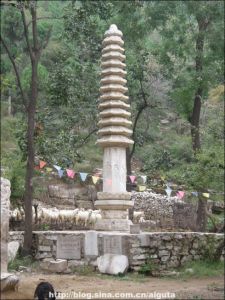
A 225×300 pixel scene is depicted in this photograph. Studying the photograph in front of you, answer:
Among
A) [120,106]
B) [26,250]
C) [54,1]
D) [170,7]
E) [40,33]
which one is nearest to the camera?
[26,250]

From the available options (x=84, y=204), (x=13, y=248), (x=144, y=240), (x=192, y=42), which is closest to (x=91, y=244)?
(x=144, y=240)

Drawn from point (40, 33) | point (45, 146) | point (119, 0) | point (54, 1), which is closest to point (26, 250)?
point (45, 146)

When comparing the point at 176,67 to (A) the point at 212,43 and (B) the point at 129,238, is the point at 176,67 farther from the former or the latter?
(B) the point at 129,238

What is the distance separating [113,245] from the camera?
13.3 metres

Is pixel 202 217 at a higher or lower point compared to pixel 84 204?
lower

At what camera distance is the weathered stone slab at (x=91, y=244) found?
13461 mm

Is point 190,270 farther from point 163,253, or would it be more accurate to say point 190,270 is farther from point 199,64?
point 199,64

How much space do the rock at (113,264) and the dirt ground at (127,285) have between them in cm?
34

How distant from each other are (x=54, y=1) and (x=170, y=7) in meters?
32.9

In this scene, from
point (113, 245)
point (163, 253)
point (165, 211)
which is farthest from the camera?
point (165, 211)

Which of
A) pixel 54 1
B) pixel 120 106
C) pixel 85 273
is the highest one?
pixel 54 1

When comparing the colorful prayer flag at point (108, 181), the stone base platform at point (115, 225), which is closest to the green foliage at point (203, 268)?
the stone base platform at point (115, 225)

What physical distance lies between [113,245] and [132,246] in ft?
1.58

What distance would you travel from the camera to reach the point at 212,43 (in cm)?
2039
